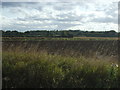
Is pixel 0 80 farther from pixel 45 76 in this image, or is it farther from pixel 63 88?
pixel 63 88

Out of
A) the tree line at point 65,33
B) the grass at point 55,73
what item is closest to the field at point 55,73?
the grass at point 55,73

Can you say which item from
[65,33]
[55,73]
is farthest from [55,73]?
[65,33]

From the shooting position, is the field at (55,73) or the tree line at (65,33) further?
the tree line at (65,33)

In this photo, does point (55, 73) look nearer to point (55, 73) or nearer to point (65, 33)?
point (55, 73)

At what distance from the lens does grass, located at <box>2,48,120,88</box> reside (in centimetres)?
660

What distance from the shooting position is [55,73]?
6836mm

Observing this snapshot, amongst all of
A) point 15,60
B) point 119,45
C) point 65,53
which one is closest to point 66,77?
point 15,60

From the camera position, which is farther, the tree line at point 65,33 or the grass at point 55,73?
the tree line at point 65,33

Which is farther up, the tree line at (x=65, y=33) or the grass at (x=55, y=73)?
the tree line at (x=65, y=33)

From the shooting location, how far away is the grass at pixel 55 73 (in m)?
6.60

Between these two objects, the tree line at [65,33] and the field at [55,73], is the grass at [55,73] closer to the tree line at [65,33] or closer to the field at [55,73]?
the field at [55,73]

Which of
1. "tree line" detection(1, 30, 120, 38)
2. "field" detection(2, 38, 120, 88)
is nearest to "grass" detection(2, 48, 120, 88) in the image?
"field" detection(2, 38, 120, 88)

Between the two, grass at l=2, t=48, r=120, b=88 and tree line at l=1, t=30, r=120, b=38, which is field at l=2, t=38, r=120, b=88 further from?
tree line at l=1, t=30, r=120, b=38

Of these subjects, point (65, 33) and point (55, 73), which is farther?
point (65, 33)
